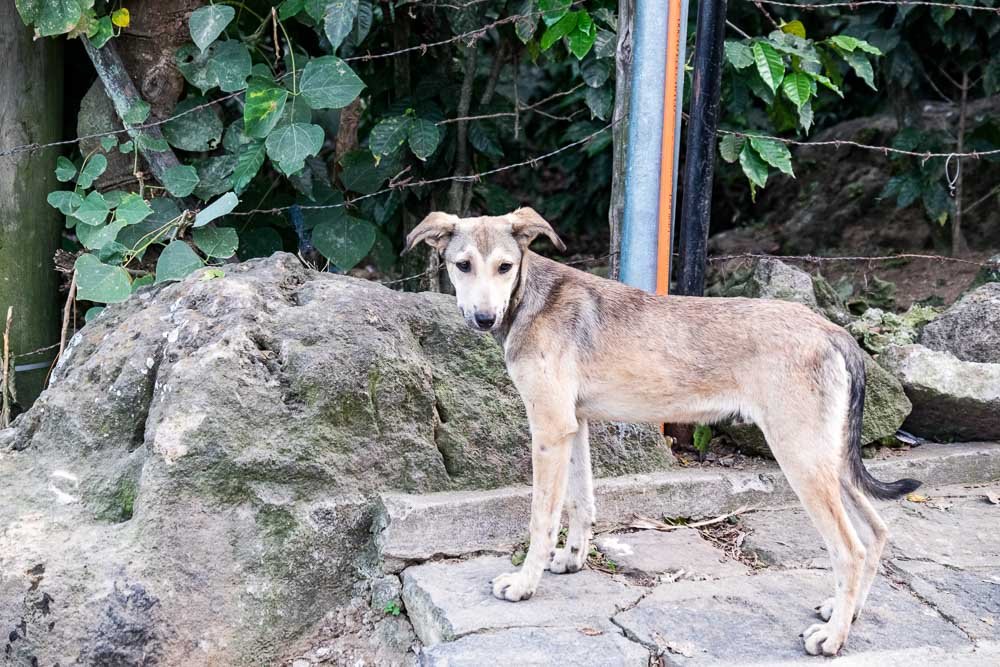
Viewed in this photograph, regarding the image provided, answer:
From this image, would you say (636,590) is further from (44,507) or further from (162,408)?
(44,507)

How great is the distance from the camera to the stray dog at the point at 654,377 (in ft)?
11.9

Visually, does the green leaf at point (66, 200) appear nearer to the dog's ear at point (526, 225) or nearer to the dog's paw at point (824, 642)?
the dog's ear at point (526, 225)

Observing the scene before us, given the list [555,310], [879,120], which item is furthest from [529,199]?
[555,310]

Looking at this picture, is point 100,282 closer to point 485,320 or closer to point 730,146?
point 485,320

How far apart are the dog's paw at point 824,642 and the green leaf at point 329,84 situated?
3194 mm

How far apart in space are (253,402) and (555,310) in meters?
1.31

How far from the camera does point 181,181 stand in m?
5.21

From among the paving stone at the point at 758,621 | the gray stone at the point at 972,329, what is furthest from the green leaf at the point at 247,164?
the gray stone at the point at 972,329

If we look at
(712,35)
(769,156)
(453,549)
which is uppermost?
(712,35)

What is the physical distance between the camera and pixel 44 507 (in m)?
4.01

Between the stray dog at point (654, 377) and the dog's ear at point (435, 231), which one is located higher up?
the dog's ear at point (435, 231)

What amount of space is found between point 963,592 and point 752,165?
234 cm

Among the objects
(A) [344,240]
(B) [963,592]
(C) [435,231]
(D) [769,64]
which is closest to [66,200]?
(A) [344,240]

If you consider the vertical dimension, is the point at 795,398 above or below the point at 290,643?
above
